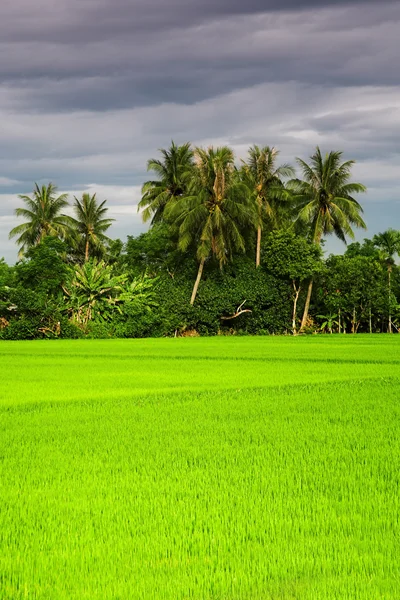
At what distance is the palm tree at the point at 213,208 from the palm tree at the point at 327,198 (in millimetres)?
4307

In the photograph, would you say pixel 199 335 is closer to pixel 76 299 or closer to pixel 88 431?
pixel 76 299

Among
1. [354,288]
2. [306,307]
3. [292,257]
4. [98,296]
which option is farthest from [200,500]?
[354,288]

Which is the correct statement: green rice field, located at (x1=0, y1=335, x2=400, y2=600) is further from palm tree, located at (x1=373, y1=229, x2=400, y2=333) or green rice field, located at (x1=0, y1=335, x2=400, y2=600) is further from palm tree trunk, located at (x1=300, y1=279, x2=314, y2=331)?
palm tree, located at (x1=373, y1=229, x2=400, y2=333)

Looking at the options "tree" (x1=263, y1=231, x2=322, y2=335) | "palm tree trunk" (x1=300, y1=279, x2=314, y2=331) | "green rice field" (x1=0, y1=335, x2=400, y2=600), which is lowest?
"green rice field" (x1=0, y1=335, x2=400, y2=600)

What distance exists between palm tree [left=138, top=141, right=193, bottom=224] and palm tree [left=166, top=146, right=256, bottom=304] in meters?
4.36

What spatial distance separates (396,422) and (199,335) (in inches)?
1259

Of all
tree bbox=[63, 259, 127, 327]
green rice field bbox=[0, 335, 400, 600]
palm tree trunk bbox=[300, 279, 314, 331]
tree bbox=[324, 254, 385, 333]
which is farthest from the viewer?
tree bbox=[324, 254, 385, 333]

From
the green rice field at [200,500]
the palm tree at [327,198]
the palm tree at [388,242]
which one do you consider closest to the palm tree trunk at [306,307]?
the palm tree at [327,198]

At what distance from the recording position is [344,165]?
130ft

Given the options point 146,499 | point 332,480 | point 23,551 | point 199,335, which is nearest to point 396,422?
point 332,480

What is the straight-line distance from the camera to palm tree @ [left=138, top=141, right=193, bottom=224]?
41.2 m

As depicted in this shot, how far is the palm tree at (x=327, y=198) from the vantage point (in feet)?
128

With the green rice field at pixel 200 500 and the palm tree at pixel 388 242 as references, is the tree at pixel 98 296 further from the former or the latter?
the green rice field at pixel 200 500

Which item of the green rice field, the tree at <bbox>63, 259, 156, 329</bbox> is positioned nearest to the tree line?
the tree at <bbox>63, 259, 156, 329</bbox>
